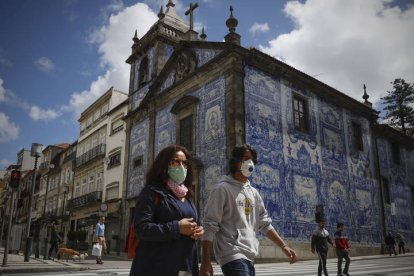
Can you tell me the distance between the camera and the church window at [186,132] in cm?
1731

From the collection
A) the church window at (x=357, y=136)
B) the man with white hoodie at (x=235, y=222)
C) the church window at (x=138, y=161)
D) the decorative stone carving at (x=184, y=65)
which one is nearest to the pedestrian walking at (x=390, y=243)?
the church window at (x=357, y=136)

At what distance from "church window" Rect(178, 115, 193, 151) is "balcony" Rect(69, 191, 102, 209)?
10805mm

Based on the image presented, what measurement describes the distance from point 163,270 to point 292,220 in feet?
45.4

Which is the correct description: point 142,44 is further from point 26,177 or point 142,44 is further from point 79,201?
point 26,177

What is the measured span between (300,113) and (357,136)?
539cm

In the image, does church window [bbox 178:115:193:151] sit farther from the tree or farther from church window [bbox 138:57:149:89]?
the tree

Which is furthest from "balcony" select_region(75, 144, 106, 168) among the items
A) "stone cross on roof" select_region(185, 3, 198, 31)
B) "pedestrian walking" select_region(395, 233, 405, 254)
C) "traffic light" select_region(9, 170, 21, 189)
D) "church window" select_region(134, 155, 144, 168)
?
"pedestrian walking" select_region(395, 233, 405, 254)

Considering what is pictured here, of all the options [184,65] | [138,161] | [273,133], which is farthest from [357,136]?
[138,161]

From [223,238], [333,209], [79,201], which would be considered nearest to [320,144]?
[333,209]

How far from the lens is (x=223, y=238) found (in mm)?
3002

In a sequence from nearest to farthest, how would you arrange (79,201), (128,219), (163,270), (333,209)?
(163,270), (333,209), (128,219), (79,201)

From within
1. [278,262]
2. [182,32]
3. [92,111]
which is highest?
[182,32]

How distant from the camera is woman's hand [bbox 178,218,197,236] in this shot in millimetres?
2329

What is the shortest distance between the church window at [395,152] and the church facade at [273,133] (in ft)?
0.40
